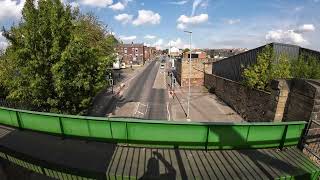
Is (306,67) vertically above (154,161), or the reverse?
(306,67)

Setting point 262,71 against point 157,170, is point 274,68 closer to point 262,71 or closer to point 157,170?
point 262,71

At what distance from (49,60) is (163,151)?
13.0 m

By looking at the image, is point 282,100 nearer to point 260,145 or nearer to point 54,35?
point 260,145

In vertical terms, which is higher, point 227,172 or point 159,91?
point 227,172

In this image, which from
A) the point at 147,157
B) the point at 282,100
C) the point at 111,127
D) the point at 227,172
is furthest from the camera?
the point at 282,100

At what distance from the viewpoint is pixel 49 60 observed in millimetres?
18047

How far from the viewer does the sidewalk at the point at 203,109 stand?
30.3 metres

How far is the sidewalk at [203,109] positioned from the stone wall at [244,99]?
2.83ft

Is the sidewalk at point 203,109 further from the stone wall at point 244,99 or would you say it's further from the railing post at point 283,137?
the railing post at point 283,137

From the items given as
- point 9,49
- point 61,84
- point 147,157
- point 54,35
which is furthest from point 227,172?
point 9,49

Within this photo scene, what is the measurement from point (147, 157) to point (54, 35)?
13956 millimetres

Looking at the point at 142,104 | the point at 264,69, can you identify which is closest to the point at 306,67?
the point at 264,69

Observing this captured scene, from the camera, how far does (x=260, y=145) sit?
8.90 meters

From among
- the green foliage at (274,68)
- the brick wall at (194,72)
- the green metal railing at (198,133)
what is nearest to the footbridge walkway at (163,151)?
the green metal railing at (198,133)
